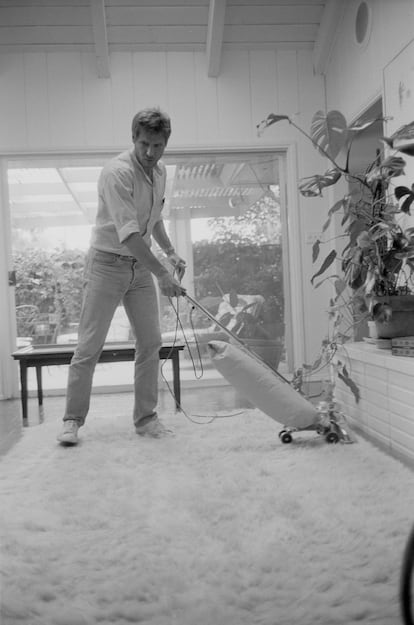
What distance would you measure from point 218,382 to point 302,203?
58.0 inches

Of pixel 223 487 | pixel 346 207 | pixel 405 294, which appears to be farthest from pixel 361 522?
pixel 346 207

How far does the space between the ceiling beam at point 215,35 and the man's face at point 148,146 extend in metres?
1.90

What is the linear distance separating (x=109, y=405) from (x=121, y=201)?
1.70 metres

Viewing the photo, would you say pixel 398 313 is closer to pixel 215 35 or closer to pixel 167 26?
pixel 215 35

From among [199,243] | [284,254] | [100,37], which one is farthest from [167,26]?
[284,254]

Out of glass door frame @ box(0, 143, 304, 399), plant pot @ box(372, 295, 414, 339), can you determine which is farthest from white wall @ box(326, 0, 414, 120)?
plant pot @ box(372, 295, 414, 339)

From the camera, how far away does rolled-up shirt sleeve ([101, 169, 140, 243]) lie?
2.46 meters

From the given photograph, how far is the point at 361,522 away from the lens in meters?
1.62

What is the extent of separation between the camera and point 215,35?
13.7 ft

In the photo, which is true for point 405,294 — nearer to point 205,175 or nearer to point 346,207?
point 346,207

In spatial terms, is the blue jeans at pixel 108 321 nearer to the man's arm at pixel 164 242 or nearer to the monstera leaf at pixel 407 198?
the man's arm at pixel 164 242

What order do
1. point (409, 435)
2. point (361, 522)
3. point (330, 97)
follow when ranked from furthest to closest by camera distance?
point (330, 97) < point (409, 435) < point (361, 522)

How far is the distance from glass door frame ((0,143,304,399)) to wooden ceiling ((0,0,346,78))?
24.0 inches

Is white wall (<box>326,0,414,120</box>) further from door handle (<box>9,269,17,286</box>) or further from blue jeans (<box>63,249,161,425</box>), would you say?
door handle (<box>9,269,17,286</box>)
